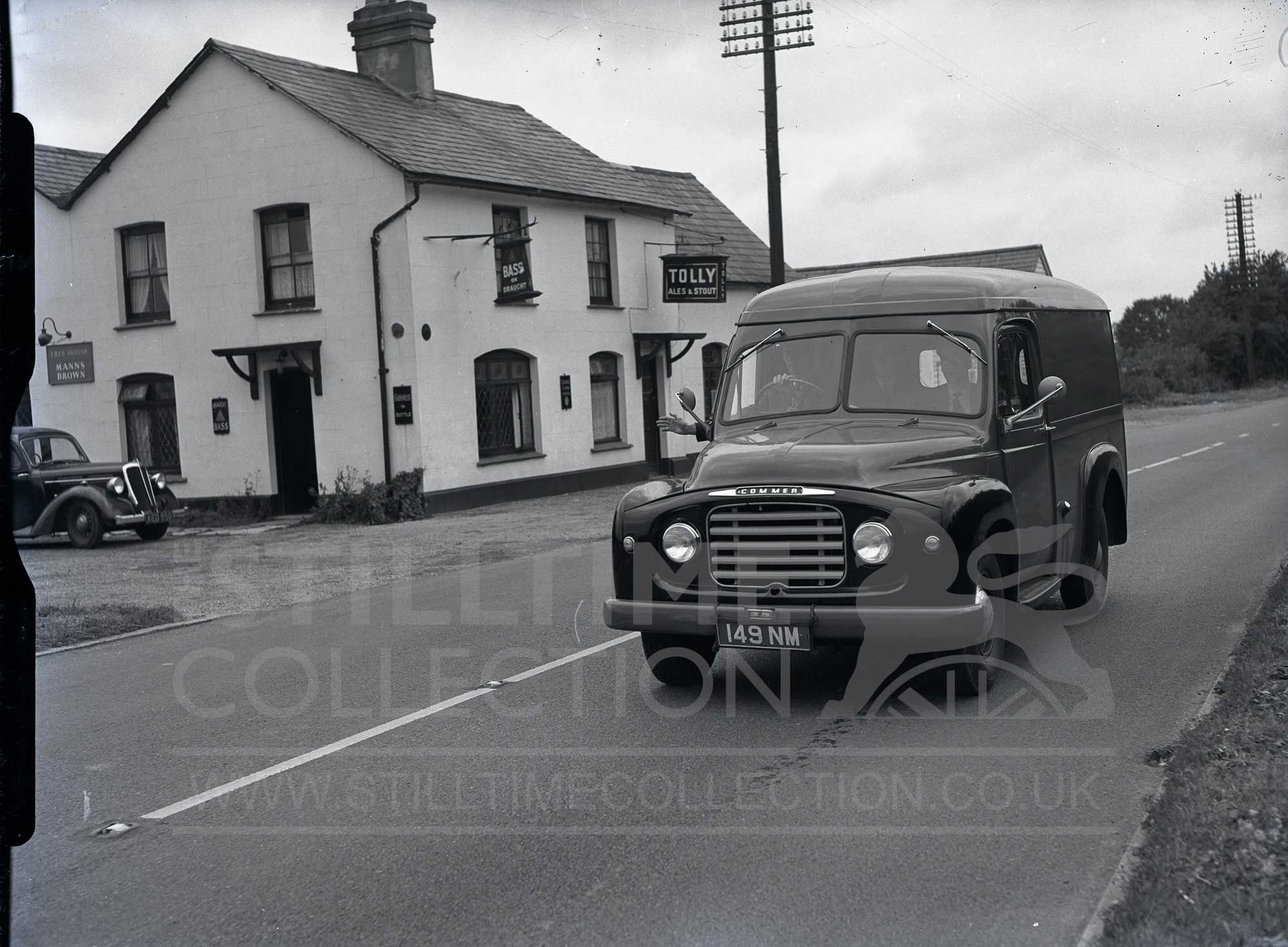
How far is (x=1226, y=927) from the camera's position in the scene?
369 centimetres

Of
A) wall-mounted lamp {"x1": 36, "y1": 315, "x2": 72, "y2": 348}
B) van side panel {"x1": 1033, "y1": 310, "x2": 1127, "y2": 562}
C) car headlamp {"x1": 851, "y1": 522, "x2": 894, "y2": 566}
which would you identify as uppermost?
wall-mounted lamp {"x1": 36, "y1": 315, "x2": 72, "y2": 348}

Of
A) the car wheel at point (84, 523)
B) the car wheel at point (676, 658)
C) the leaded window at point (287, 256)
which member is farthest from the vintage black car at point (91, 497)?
the car wheel at point (676, 658)

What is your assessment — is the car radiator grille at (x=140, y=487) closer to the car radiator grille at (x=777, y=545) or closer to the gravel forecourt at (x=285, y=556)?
the gravel forecourt at (x=285, y=556)

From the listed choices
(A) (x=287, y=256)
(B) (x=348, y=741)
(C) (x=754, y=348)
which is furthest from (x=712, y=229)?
(B) (x=348, y=741)

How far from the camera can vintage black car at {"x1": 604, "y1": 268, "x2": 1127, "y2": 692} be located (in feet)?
22.1

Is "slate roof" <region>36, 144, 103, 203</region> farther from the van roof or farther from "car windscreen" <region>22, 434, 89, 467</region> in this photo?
the van roof

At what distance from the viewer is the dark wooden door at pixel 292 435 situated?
76.4ft

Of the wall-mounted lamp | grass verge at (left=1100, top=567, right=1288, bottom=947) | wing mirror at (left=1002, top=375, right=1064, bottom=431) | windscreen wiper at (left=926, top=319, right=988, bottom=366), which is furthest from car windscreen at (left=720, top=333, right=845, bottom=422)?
the wall-mounted lamp

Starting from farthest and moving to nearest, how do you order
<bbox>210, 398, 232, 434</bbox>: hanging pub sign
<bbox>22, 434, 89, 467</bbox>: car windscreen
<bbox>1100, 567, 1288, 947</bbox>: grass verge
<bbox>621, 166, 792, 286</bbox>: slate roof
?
<bbox>621, 166, 792, 286</bbox>: slate roof → <bbox>210, 398, 232, 434</bbox>: hanging pub sign → <bbox>22, 434, 89, 467</bbox>: car windscreen → <bbox>1100, 567, 1288, 947</bbox>: grass verge

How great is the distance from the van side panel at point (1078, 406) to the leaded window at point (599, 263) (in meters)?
16.5

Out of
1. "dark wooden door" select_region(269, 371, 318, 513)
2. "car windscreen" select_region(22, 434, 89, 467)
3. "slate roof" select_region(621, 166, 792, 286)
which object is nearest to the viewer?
"car windscreen" select_region(22, 434, 89, 467)

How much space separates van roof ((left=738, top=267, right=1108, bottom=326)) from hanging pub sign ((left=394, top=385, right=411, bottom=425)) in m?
13.6

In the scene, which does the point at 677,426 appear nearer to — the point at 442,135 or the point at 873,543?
the point at 873,543

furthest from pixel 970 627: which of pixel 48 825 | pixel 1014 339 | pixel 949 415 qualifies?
pixel 48 825
